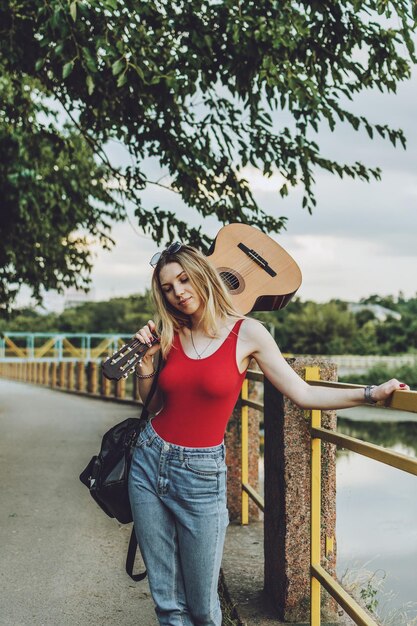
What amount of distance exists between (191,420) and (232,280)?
0.77m

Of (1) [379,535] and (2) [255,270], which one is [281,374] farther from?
(1) [379,535]

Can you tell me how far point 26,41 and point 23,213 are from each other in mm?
6105

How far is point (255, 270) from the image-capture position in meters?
3.43

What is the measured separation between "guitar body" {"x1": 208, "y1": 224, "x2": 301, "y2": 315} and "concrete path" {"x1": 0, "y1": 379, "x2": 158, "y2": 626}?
1918 millimetres

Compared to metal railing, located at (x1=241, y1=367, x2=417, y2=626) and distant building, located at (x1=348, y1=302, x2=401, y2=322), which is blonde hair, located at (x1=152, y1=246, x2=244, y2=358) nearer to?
metal railing, located at (x1=241, y1=367, x2=417, y2=626)

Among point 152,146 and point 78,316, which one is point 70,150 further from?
point 78,316

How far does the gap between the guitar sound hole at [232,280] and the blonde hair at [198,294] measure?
1.17 ft

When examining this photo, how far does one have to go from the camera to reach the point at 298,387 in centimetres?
293

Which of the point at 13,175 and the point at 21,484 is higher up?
the point at 13,175

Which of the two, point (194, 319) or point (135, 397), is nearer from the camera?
point (194, 319)

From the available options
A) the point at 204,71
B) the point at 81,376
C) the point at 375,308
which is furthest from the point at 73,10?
the point at 375,308

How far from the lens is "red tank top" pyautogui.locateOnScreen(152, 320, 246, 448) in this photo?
9.29 feet

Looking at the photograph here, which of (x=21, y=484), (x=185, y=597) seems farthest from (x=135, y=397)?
(x=185, y=597)

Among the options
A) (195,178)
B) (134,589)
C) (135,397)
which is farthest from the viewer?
(135,397)
